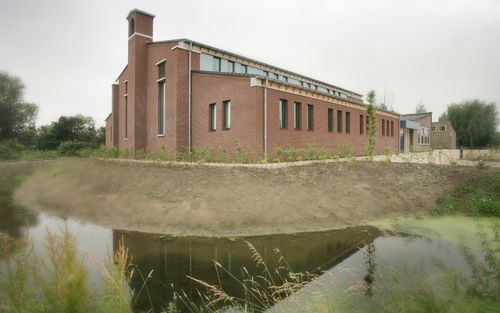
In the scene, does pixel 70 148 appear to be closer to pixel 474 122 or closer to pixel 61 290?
pixel 61 290

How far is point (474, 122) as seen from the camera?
2153 inches

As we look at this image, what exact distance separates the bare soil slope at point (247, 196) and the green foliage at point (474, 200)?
1.36ft

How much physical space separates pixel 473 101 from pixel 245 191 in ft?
217

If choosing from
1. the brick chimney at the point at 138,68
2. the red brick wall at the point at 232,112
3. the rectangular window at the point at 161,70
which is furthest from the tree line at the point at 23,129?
the red brick wall at the point at 232,112

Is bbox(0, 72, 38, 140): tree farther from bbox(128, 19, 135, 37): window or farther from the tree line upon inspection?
bbox(128, 19, 135, 37): window

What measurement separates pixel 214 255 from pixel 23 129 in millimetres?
53558

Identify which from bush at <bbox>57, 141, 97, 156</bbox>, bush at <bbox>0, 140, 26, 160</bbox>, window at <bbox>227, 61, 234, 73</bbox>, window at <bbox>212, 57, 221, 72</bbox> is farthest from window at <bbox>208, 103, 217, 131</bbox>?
bush at <bbox>0, 140, 26, 160</bbox>

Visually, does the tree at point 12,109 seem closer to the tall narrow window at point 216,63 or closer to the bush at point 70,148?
the bush at point 70,148

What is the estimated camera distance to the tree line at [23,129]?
130ft

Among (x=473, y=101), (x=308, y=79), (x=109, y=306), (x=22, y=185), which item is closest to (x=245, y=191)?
(x=109, y=306)

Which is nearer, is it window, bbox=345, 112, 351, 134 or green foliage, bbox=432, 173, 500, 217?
green foliage, bbox=432, 173, 500, 217

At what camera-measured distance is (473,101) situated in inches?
2249

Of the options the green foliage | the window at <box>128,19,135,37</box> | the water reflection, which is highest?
the window at <box>128,19,135,37</box>

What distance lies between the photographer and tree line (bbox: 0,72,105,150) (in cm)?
3975
